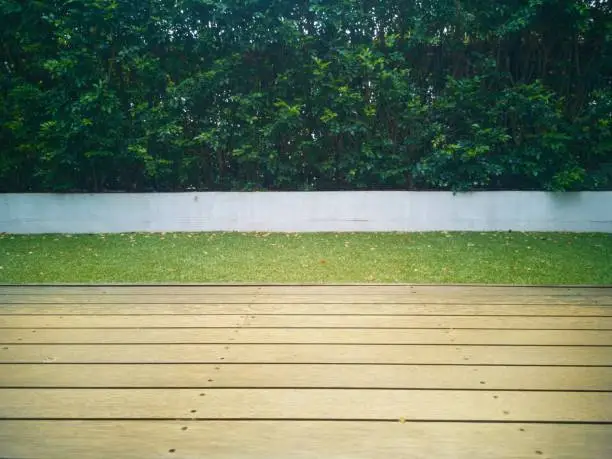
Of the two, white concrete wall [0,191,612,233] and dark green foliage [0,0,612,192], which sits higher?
dark green foliage [0,0,612,192]

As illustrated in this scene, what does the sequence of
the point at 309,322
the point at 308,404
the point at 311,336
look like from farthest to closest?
the point at 309,322 → the point at 311,336 → the point at 308,404

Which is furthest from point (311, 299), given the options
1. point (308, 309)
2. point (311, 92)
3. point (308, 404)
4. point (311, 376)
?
point (311, 92)

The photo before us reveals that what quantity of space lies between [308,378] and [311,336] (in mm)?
502

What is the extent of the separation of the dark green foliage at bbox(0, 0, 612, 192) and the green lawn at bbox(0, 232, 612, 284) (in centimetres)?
140

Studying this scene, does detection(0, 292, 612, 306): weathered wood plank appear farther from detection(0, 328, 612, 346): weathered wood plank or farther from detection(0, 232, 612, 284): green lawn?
detection(0, 232, 612, 284): green lawn

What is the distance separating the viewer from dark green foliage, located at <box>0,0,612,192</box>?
7457mm

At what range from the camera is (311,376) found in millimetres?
2104

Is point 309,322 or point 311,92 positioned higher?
point 311,92

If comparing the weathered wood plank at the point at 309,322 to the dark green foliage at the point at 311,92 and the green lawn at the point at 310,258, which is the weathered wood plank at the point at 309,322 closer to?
the green lawn at the point at 310,258

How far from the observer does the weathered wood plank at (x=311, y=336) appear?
2484 mm

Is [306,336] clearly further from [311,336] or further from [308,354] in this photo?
[308,354]

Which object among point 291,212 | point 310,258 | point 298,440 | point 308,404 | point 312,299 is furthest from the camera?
point 291,212

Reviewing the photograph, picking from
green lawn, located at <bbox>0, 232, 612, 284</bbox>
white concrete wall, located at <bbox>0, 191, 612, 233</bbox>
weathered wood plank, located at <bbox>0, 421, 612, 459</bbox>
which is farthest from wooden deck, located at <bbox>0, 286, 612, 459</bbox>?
white concrete wall, located at <bbox>0, 191, 612, 233</bbox>

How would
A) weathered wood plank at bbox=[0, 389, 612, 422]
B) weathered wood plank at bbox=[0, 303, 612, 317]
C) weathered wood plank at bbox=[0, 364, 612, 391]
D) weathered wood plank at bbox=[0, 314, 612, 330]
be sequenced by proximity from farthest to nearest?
weathered wood plank at bbox=[0, 303, 612, 317] < weathered wood plank at bbox=[0, 314, 612, 330] < weathered wood plank at bbox=[0, 364, 612, 391] < weathered wood plank at bbox=[0, 389, 612, 422]
